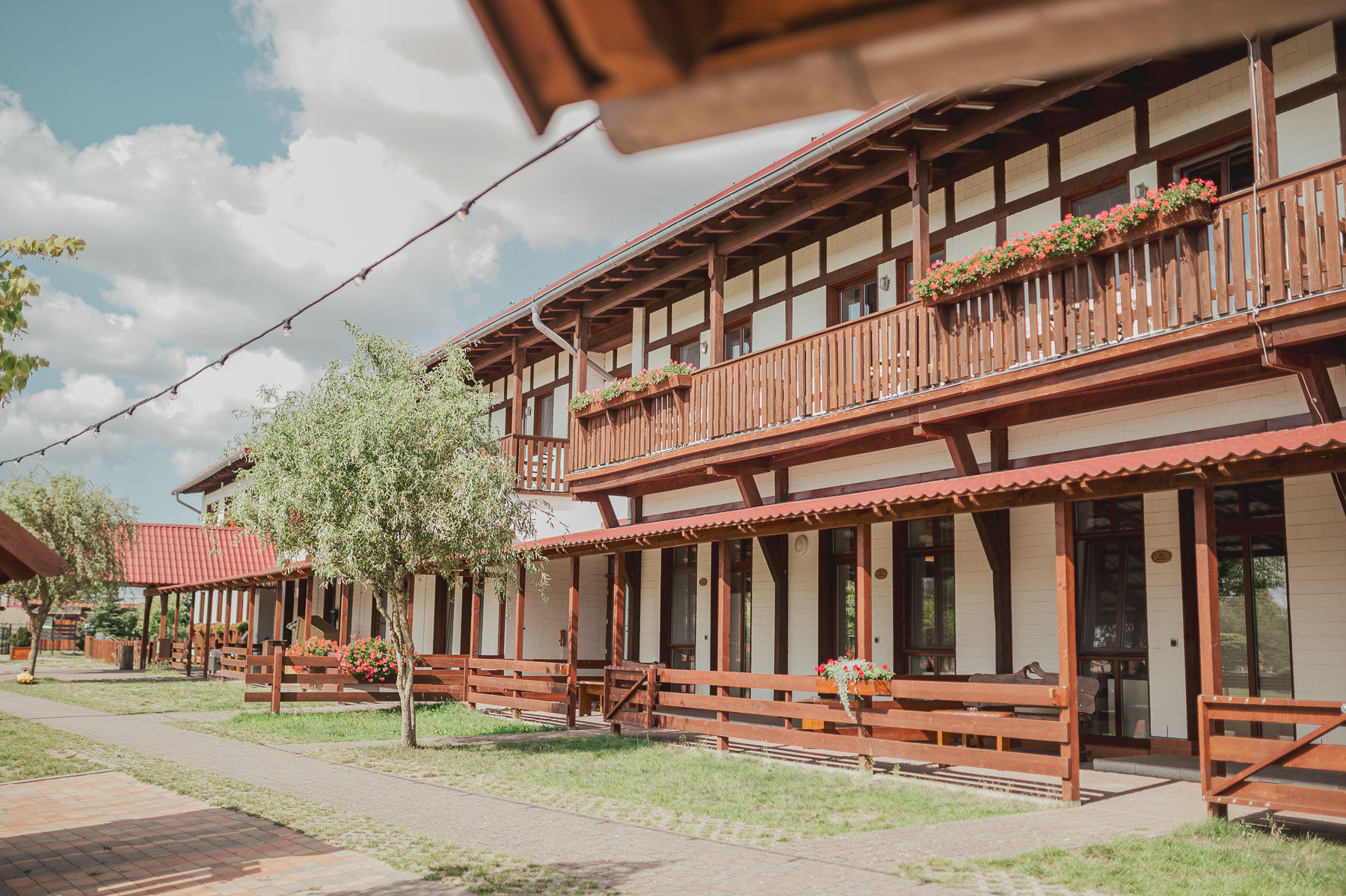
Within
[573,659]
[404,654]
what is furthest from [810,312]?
[404,654]

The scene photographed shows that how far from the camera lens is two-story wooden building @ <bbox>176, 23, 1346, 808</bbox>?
9.03 meters

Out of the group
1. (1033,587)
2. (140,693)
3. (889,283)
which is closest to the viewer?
(1033,587)

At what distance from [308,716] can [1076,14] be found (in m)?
18.6

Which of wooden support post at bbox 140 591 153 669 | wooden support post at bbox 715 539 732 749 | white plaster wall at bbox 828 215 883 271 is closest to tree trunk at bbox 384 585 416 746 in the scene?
wooden support post at bbox 715 539 732 749

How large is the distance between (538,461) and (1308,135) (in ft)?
44.3

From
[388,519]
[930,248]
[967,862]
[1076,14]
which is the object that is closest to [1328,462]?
[967,862]

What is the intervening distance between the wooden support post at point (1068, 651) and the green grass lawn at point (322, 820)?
4724 mm

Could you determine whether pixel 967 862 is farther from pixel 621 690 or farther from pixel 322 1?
pixel 621 690

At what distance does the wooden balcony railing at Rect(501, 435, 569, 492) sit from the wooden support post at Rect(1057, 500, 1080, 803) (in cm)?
1167

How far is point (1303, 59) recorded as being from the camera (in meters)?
10.0

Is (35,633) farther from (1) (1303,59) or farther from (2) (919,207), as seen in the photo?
(1) (1303,59)

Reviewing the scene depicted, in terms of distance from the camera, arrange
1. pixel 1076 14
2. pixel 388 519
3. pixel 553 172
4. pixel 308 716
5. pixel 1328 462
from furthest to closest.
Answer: pixel 308 716 → pixel 388 519 → pixel 553 172 → pixel 1328 462 → pixel 1076 14

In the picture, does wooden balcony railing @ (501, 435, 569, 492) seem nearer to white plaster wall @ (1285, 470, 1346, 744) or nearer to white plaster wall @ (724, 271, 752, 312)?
white plaster wall @ (724, 271, 752, 312)

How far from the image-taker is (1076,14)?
1.10m
